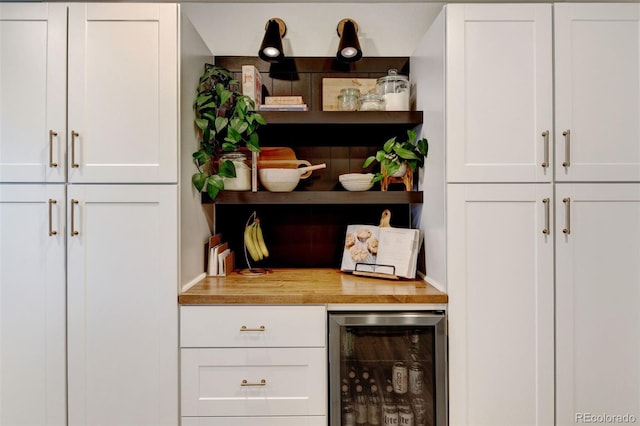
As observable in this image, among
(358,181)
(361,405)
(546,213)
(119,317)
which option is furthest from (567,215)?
(119,317)

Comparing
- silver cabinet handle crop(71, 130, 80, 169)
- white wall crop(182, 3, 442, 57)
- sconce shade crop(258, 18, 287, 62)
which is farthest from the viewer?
white wall crop(182, 3, 442, 57)

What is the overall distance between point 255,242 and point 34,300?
1010 millimetres

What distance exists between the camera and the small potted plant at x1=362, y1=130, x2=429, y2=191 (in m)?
1.84

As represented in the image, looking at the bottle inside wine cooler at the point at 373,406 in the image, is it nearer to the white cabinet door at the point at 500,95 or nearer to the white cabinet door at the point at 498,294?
the white cabinet door at the point at 498,294

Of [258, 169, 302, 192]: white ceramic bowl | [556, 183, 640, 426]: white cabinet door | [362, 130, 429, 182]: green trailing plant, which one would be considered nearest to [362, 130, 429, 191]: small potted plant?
[362, 130, 429, 182]: green trailing plant

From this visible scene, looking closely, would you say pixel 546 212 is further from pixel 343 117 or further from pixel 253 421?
pixel 253 421

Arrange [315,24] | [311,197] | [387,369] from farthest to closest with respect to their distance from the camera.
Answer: [315,24], [311,197], [387,369]

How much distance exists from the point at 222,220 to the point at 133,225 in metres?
0.64

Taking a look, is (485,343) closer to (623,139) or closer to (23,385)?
(623,139)

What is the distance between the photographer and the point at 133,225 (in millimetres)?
1584

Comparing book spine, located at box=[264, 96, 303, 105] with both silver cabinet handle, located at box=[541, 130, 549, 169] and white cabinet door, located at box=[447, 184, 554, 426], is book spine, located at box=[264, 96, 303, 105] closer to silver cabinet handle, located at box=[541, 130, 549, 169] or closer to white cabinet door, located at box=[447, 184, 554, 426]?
white cabinet door, located at box=[447, 184, 554, 426]

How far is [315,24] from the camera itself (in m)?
2.19

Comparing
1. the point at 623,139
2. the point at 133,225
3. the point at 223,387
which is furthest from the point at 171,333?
the point at 623,139

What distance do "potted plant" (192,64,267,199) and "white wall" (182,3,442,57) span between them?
454mm
